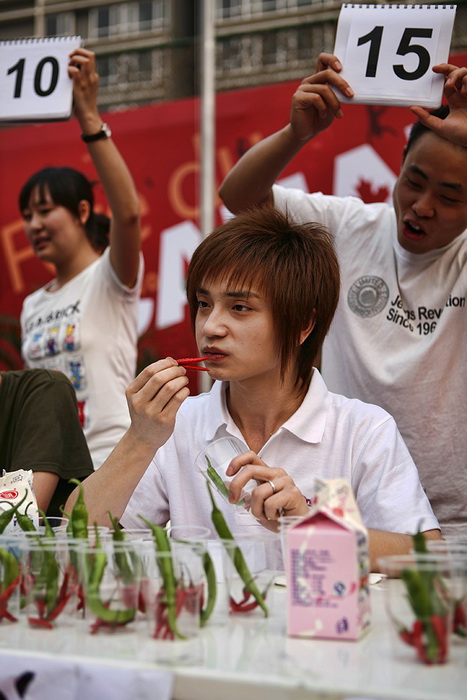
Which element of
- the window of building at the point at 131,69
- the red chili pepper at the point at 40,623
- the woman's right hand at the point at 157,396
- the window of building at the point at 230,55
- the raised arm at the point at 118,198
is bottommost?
the red chili pepper at the point at 40,623

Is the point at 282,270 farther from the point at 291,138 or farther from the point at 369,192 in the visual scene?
the point at 369,192

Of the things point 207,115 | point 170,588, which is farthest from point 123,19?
point 170,588

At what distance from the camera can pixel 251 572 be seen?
1408 millimetres

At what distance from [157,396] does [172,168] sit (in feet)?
12.4

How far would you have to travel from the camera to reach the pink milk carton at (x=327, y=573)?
1.29m

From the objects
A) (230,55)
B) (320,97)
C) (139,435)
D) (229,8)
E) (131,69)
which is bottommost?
(139,435)

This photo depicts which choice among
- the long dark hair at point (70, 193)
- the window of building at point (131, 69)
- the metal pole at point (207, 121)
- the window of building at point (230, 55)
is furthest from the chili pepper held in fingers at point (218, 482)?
the window of building at point (131, 69)

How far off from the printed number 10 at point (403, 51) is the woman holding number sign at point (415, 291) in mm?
54

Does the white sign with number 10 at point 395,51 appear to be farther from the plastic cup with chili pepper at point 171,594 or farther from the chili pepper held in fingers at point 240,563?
the plastic cup with chili pepper at point 171,594

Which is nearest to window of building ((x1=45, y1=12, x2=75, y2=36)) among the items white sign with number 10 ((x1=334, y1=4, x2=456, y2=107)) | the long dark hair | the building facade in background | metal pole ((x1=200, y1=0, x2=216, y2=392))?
the building facade in background

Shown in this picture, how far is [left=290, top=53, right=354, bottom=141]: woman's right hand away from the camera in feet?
7.68

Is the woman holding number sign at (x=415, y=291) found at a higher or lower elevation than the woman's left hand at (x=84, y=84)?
lower

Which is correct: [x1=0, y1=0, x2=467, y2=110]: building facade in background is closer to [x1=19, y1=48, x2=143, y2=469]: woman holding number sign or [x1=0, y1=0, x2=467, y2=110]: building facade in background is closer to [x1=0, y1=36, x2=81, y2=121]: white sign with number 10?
[x1=19, y1=48, x2=143, y2=469]: woman holding number sign

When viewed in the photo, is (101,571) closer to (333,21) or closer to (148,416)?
(148,416)
